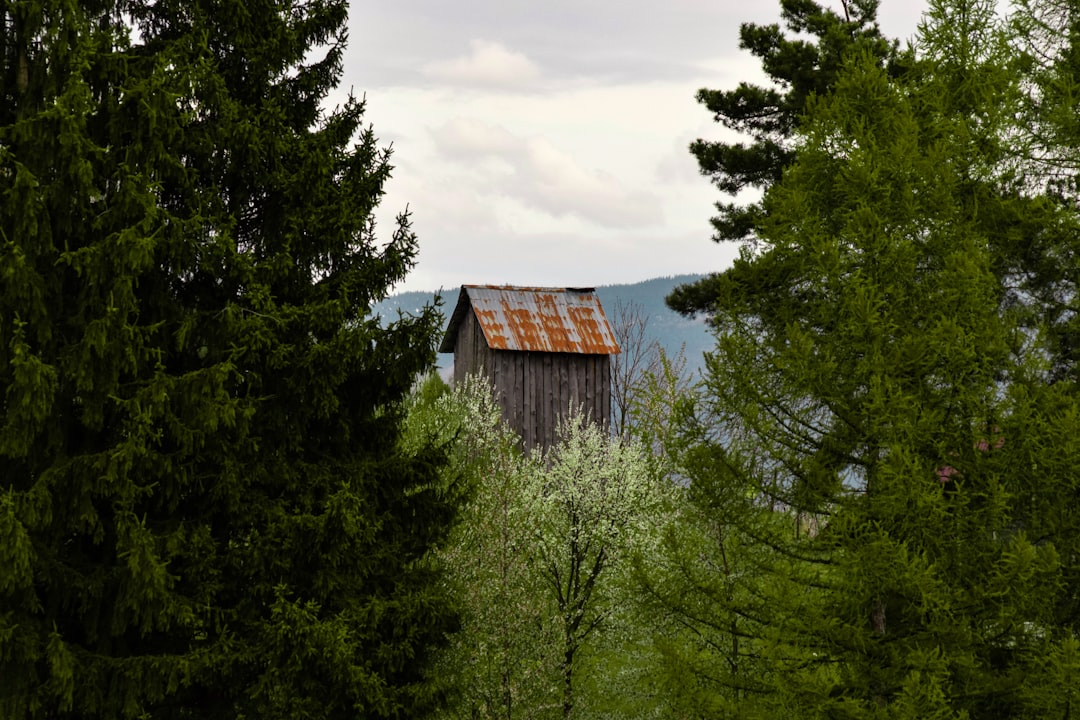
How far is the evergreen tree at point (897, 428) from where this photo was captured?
9.86m

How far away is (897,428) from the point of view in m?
10.0

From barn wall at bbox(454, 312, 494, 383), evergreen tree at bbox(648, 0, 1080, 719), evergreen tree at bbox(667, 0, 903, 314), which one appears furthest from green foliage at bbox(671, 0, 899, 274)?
evergreen tree at bbox(648, 0, 1080, 719)

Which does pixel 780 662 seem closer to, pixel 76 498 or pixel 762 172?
pixel 76 498

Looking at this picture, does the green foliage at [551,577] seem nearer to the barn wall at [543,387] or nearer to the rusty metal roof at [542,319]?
the barn wall at [543,387]

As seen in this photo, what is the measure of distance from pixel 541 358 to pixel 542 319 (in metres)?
1.18

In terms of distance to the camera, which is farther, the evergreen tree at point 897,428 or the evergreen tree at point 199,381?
the evergreen tree at point 199,381

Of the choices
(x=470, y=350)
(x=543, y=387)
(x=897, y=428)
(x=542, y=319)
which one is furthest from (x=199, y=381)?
(x=470, y=350)

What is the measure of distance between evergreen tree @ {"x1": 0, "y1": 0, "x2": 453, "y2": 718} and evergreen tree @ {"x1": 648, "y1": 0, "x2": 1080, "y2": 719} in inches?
151

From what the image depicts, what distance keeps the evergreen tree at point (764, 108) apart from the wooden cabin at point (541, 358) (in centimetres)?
353

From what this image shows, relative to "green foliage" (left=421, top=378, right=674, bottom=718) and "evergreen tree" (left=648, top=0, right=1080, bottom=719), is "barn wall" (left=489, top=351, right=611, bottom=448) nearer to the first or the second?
"green foliage" (left=421, top=378, right=674, bottom=718)

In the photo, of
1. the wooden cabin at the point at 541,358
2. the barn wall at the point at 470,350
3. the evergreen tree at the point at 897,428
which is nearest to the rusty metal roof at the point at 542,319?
the wooden cabin at the point at 541,358

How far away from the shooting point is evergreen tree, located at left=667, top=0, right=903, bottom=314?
22.5 meters

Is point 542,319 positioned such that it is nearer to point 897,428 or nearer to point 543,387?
point 543,387

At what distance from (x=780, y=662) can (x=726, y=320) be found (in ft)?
11.9
